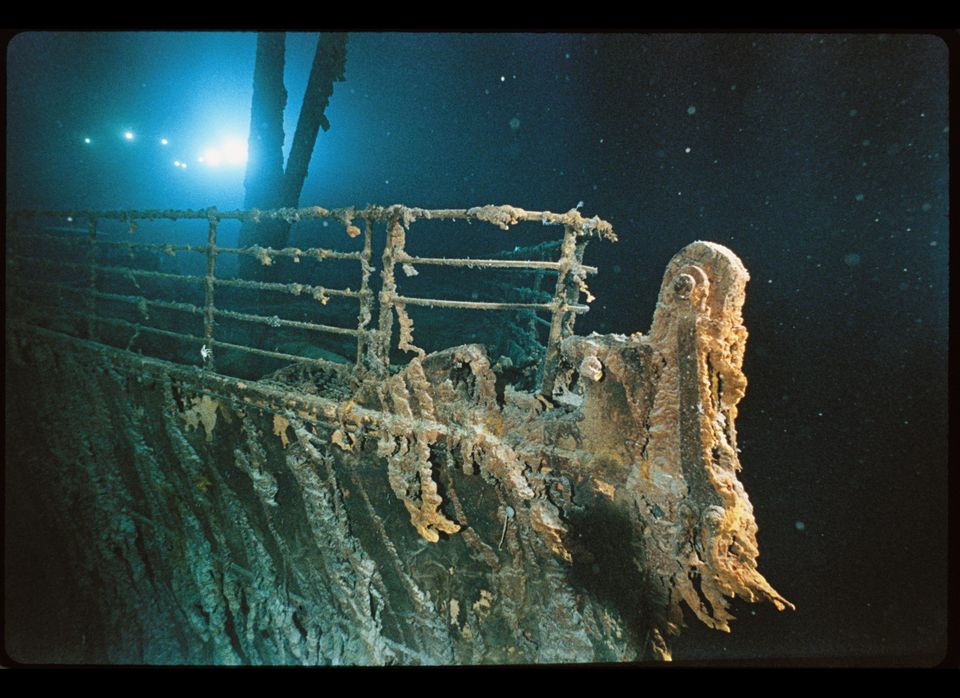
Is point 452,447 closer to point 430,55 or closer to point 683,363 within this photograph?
point 683,363

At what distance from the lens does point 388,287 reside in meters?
2.38

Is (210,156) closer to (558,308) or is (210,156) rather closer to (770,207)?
(770,207)

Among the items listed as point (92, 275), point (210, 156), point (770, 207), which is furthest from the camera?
point (210, 156)

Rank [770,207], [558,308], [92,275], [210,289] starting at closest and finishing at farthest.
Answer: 1. [558,308]
2. [210,289]
3. [92,275]
4. [770,207]

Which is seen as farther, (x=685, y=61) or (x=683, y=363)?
(x=685, y=61)

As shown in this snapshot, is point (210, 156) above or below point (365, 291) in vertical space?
above

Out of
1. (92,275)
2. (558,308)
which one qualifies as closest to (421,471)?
(558,308)

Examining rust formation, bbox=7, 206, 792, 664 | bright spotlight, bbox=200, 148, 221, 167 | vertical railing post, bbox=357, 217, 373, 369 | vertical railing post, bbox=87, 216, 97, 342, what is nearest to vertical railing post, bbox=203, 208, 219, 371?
rust formation, bbox=7, 206, 792, 664

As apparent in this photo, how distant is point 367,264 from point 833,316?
85.9 feet

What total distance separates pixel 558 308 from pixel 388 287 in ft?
3.29

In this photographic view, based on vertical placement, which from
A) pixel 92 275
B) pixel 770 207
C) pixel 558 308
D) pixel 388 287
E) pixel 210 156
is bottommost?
pixel 558 308

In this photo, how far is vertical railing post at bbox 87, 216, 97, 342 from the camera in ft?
11.6

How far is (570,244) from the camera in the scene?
2004mm

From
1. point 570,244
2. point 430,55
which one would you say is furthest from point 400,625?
point 430,55
